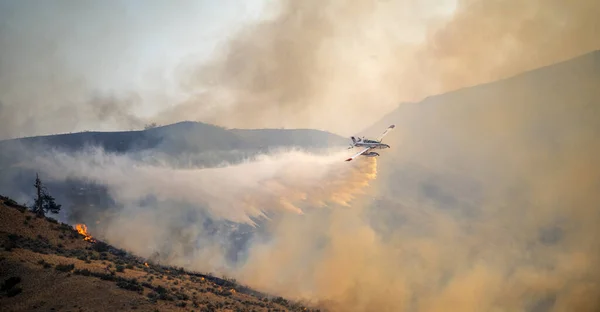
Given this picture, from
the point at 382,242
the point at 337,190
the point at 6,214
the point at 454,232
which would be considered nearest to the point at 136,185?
the point at 6,214

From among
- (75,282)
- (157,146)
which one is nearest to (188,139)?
(157,146)

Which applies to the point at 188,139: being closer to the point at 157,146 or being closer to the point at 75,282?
the point at 157,146

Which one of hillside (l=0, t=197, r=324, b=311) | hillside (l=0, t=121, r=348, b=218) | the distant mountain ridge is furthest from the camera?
the distant mountain ridge

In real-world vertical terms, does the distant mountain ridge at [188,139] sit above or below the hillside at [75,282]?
above

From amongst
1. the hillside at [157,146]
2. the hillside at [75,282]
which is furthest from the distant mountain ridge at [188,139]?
the hillside at [75,282]

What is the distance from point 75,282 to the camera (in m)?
24.4

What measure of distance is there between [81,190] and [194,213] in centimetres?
3887

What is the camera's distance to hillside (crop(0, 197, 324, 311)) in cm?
2235

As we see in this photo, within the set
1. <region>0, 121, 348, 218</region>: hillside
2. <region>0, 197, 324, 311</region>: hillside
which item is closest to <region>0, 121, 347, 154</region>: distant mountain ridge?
<region>0, 121, 348, 218</region>: hillside

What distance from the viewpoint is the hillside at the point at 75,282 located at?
73.3 ft

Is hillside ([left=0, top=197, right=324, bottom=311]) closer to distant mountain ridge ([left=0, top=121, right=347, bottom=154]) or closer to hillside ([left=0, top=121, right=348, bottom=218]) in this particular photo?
hillside ([left=0, top=121, right=348, bottom=218])

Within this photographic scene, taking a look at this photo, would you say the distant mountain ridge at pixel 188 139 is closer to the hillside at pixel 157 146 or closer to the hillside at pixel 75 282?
the hillside at pixel 157 146

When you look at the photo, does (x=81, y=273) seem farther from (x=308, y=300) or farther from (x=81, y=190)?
(x=81, y=190)

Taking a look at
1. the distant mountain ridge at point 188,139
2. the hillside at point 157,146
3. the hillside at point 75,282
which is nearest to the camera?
the hillside at point 75,282
